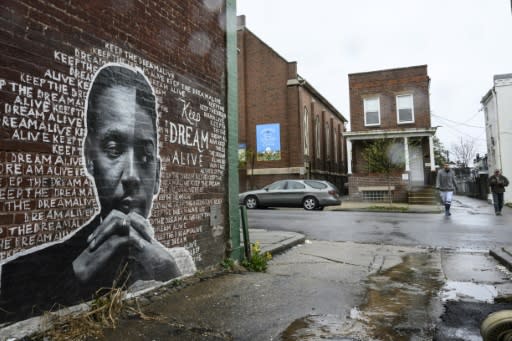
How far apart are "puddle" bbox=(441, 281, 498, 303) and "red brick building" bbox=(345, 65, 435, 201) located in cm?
1856

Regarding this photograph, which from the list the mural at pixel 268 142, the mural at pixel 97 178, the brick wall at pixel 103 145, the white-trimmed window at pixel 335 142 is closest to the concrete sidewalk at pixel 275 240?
Result: the brick wall at pixel 103 145

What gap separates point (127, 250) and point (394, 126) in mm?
23100

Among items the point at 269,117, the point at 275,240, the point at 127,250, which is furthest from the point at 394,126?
the point at 127,250

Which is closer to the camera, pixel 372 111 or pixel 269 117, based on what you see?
pixel 372 111

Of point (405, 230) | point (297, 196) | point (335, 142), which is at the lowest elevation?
point (405, 230)

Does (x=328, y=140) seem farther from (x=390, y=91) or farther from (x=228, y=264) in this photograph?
(x=228, y=264)

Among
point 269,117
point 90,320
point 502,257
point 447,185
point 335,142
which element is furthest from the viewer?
point 335,142

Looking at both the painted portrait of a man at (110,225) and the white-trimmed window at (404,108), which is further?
the white-trimmed window at (404,108)

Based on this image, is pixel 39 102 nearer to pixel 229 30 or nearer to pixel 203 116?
pixel 203 116

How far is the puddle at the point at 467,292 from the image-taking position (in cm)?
463

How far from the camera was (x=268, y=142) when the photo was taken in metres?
26.1

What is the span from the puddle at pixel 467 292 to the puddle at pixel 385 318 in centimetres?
13

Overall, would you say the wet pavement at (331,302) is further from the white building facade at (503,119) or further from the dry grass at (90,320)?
the white building facade at (503,119)

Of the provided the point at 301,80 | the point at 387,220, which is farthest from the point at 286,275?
the point at 301,80
